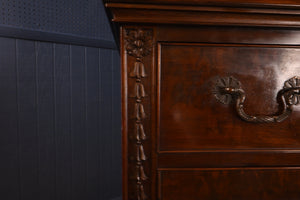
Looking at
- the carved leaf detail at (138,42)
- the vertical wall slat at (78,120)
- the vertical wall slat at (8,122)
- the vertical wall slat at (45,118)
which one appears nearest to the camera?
the carved leaf detail at (138,42)

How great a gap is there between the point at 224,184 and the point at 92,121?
1.36 m

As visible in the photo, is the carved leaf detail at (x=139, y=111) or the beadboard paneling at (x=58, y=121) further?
the beadboard paneling at (x=58, y=121)

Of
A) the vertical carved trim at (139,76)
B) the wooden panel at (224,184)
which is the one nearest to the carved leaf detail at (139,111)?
the vertical carved trim at (139,76)

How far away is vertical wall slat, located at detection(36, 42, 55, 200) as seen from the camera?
1.43 m

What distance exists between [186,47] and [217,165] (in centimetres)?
23

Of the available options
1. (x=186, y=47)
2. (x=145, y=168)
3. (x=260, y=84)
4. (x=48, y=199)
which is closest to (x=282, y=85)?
(x=260, y=84)

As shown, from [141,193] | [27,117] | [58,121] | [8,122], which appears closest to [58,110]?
[58,121]

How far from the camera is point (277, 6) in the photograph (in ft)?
1.23

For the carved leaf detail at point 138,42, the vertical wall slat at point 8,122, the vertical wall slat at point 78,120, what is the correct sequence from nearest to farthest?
the carved leaf detail at point 138,42 < the vertical wall slat at point 8,122 < the vertical wall slat at point 78,120

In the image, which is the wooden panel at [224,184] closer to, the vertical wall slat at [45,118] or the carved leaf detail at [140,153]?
the carved leaf detail at [140,153]

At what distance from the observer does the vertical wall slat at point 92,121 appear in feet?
5.43

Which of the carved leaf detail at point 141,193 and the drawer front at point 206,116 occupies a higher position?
the drawer front at point 206,116

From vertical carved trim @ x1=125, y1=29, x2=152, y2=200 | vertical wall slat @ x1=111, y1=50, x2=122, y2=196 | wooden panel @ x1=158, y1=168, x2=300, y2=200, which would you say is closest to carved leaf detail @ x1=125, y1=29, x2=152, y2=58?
vertical carved trim @ x1=125, y1=29, x2=152, y2=200

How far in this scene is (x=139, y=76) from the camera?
0.41 metres
